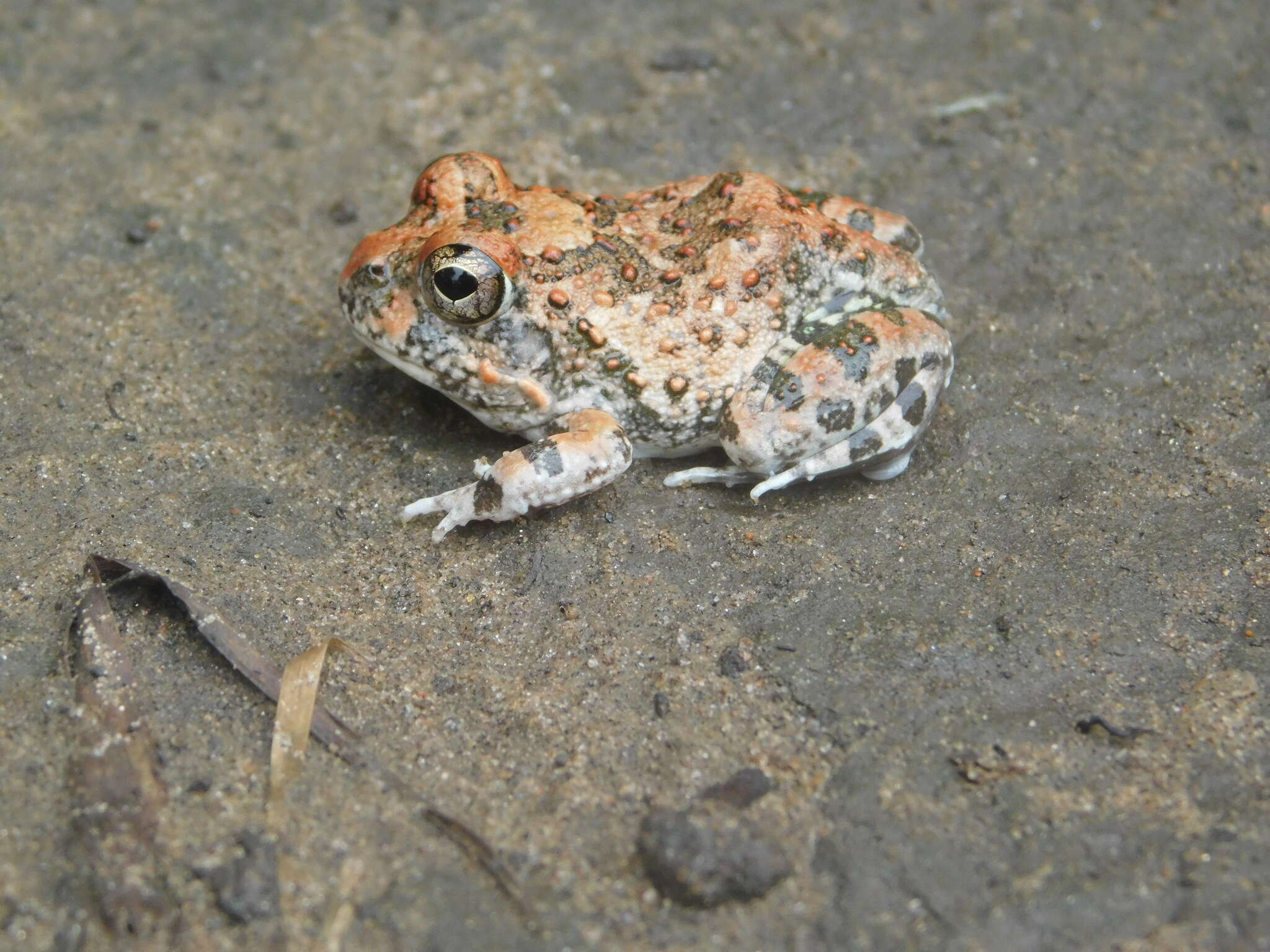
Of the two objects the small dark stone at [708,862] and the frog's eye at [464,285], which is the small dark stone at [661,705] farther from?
the frog's eye at [464,285]

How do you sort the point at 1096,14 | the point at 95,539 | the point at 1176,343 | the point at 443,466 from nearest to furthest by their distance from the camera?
the point at 95,539 → the point at 443,466 → the point at 1176,343 → the point at 1096,14

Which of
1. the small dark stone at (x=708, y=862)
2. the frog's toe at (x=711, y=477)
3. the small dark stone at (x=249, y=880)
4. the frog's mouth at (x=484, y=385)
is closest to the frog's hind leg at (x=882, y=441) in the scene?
the frog's toe at (x=711, y=477)

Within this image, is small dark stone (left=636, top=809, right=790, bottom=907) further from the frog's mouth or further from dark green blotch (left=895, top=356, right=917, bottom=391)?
dark green blotch (left=895, top=356, right=917, bottom=391)

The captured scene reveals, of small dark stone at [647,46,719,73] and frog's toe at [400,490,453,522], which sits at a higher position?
small dark stone at [647,46,719,73]

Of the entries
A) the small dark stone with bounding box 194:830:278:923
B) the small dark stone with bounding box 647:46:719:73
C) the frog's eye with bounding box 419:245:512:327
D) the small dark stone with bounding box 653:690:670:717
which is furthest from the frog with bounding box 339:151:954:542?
the small dark stone with bounding box 647:46:719:73

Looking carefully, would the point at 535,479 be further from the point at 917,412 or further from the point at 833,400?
the point at 917,412

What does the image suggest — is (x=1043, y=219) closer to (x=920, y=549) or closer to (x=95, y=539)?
(x=920, y=549)

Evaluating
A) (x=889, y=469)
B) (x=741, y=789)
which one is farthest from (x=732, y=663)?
(x=889, y=469)

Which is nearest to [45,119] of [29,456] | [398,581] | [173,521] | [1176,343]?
[29,456]
